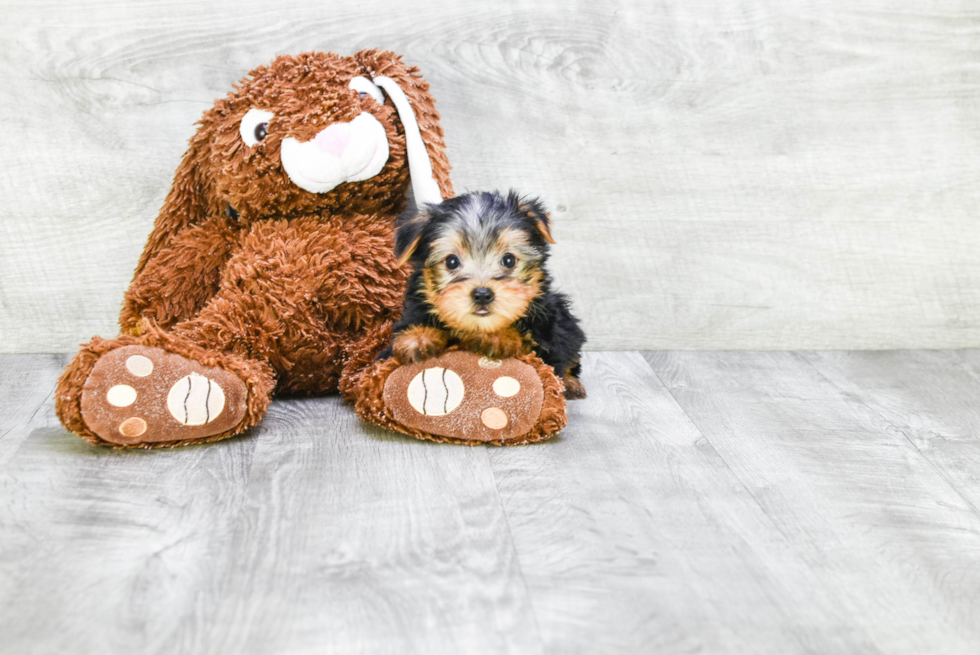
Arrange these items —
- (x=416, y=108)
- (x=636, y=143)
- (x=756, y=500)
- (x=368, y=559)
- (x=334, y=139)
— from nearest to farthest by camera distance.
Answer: (x=368, y=559) → (x=756, y=500) → (x=334, y=139) → (x=416, y=108) → (x=636, y=143)

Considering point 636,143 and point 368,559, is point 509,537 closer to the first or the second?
point 368,559

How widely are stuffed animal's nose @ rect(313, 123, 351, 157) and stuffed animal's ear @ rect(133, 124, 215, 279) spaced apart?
0.28 m

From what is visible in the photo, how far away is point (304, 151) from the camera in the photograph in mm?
1672

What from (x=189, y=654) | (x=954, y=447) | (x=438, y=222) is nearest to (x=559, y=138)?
(x=438, y=222)

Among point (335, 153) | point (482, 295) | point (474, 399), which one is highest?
point (335, 153)

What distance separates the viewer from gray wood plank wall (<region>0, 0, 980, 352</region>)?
197 cm

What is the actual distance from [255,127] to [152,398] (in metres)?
0.55

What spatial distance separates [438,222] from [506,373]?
27 centimetres

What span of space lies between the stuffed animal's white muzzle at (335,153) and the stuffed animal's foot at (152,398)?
1.33 feet

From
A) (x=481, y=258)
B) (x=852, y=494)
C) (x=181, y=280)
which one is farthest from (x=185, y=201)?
(x=852, y=494)

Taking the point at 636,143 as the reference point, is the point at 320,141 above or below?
above

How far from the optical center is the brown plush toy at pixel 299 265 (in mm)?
1528

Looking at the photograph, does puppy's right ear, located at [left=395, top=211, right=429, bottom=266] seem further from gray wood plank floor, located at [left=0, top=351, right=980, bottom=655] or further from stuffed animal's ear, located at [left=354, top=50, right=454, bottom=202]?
gray wood plank floor, located at [left=0, top=351, right=980, bottom=655]

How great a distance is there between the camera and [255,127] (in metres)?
1.71
